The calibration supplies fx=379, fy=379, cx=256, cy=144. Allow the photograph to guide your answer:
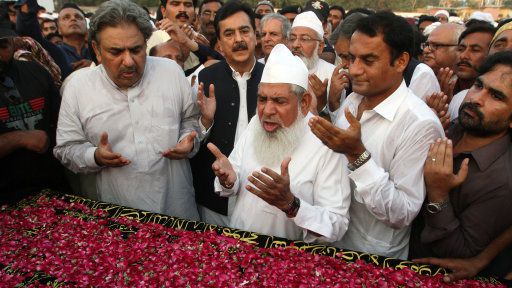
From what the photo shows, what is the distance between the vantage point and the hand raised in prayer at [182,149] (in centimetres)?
264

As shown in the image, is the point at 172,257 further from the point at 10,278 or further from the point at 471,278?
the point at 471,278

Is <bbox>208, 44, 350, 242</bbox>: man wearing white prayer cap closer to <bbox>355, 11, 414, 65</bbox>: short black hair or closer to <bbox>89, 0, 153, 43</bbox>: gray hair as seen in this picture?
<bbox>355, 11, 414, 65</bbox>: short black hair

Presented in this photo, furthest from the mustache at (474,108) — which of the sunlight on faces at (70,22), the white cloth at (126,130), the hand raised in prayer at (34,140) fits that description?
the sunlight on faces at (70,22)

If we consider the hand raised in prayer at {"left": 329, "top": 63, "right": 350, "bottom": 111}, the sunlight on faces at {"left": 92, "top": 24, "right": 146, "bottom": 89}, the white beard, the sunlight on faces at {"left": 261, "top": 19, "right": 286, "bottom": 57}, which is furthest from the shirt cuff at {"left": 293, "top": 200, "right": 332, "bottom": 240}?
the sunlight on faces at {"left": 261, "top": 19, "right": 286, "bottom": 57}

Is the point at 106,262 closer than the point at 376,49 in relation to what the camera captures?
Yes

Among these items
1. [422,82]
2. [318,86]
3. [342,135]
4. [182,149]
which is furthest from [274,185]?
[422,82]

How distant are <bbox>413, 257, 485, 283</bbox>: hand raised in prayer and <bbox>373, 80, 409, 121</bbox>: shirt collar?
810 mm

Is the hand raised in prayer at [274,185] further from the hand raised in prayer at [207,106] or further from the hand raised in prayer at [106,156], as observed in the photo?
the hand raised in prayer at [207,106]

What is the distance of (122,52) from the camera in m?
2.54

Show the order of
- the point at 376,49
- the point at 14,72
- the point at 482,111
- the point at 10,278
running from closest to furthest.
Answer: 1. the point at 10,278
2. the point at 482,111
3. the point at 376,49
4. the point at 14,72

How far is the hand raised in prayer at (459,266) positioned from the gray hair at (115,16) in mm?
2305

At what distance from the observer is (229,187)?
7.72ft

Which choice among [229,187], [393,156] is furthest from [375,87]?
[229,187]

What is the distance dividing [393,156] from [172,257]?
4.44 feet
